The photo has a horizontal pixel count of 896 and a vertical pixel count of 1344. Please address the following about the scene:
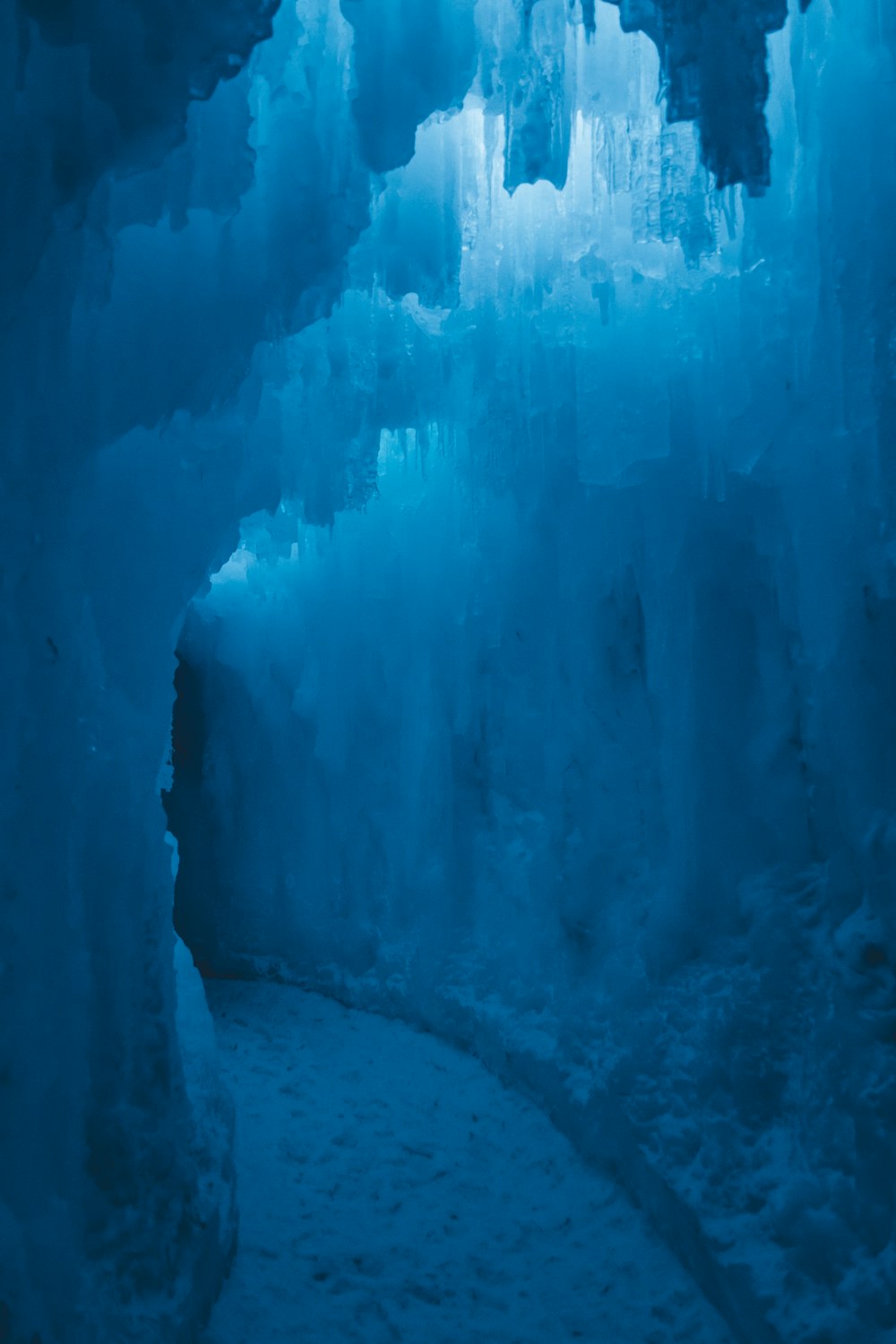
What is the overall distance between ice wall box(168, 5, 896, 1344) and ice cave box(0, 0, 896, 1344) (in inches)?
1.3

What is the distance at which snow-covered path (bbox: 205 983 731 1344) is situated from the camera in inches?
207

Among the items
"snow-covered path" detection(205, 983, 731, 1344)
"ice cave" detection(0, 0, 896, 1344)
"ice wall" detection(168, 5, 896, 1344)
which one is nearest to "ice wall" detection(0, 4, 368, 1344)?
"ice cave" detection(0, 0, 896, 1344)

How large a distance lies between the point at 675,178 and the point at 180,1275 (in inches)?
258

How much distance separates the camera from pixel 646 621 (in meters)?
7.22

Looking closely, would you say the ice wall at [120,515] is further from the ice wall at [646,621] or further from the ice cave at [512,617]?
the ice wall at [646,621]

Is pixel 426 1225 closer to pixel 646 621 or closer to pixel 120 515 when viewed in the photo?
pixel 646 621

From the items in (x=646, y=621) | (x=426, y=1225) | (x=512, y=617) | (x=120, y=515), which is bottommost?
(x=426, y=1225)

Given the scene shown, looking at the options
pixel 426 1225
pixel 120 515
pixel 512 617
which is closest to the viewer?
pixel 120 515

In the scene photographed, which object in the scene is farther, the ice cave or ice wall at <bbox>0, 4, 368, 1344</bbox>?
the ice cave

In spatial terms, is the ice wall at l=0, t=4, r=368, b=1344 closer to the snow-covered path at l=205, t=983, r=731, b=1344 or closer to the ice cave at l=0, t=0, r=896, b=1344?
the ice cave at l=0, t=0, r=896, b=1344

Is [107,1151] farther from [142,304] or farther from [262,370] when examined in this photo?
[262,370]

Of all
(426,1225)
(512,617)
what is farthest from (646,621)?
(426,1225)

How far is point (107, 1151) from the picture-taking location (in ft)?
14.6

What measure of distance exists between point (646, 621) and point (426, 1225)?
14.5 ft
